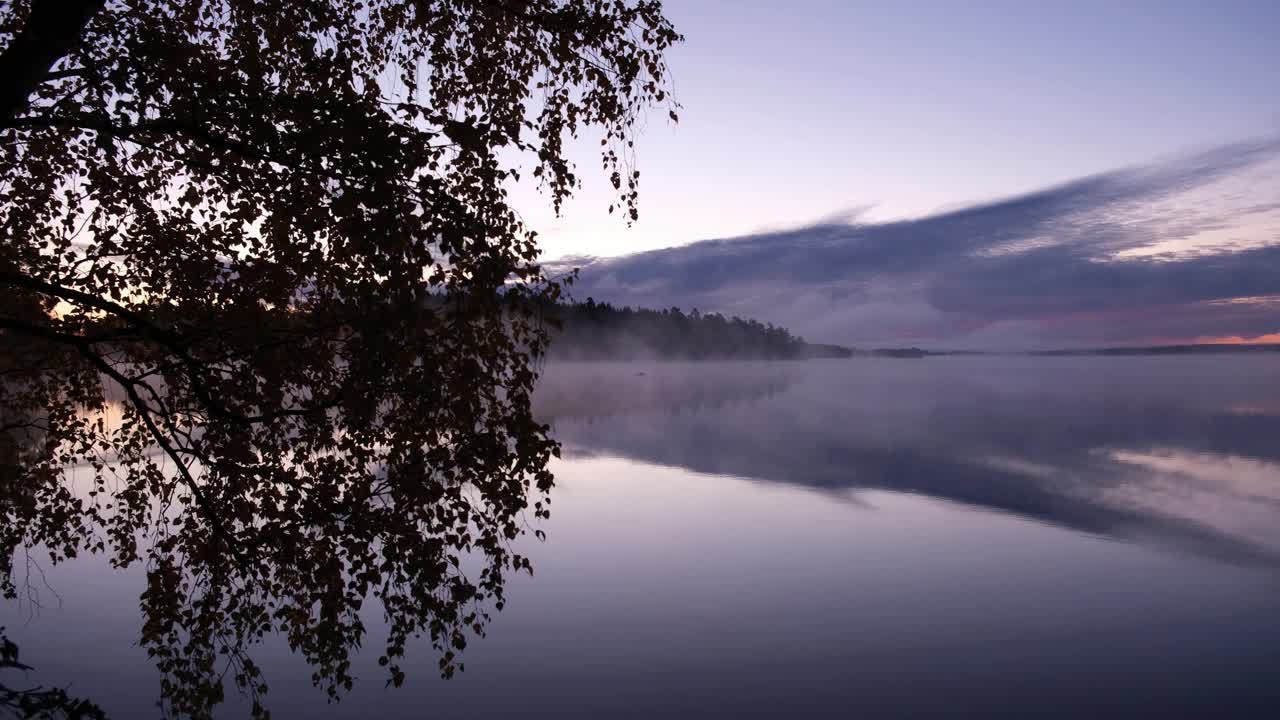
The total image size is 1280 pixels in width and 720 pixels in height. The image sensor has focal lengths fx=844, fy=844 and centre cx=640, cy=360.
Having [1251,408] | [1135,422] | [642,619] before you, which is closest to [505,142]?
[642,619]

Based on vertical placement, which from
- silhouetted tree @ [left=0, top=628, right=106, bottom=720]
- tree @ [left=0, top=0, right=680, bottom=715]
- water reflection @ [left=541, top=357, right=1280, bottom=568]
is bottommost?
water reflection @ [left=541, top=357, right=1280, bottom=568]

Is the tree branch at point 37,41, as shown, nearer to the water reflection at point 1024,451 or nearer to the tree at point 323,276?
the tree at point 323,276

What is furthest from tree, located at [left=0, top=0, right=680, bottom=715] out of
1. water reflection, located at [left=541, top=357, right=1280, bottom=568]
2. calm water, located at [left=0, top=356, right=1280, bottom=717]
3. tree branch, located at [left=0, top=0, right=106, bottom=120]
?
water reflection, located at [left=541, top=357, right=1280, bottom=568]

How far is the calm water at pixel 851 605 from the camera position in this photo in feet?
42.1

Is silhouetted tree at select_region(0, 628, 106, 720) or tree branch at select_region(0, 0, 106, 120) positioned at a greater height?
tree branch at select_region(0, 0, 106, 120)

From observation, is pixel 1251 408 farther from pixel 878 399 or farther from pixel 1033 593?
pixel 1033 593

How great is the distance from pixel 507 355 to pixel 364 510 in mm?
2021

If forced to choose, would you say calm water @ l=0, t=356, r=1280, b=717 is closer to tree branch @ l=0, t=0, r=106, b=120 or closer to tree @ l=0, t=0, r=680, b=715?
tree @ l=0, t=0, r=680, b=715

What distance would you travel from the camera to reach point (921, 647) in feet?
47.5

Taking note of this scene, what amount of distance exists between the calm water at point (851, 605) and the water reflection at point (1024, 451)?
0.28 meters

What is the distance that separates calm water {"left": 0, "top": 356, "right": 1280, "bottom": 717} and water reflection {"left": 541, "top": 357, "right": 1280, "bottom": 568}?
0.28 m

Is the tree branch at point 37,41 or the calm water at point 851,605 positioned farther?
the calm water at point 851,605

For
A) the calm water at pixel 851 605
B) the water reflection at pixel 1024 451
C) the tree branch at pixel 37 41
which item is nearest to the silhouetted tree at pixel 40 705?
the calm water at pixel 851 605

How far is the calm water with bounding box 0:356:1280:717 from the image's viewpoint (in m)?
12.8
